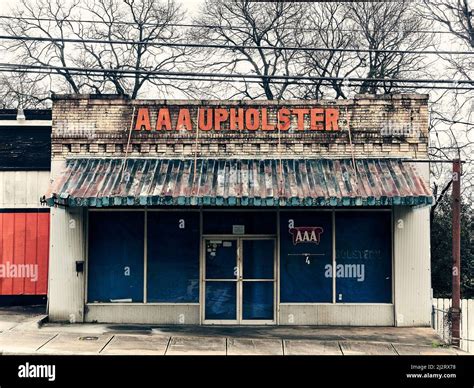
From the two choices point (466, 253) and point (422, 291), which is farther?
point (466, 253)

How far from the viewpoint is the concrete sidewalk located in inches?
492

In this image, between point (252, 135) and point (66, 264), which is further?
point (252, 135)

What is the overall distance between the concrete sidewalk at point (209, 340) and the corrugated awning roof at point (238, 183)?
303 centimetres

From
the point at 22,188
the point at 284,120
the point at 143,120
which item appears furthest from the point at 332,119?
the point at 22,188

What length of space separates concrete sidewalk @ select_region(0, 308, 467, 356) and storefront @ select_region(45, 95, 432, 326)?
2.18ft

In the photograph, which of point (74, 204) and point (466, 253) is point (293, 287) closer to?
point (74, 204)

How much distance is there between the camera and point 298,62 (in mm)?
35062

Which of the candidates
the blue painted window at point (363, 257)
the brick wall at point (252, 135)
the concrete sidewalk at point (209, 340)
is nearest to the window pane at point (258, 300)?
the concrete sidewalk at point (209, 340)

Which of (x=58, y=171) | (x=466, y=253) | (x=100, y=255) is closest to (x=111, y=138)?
(x=58, y=171)

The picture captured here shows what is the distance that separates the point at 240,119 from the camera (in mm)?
15797

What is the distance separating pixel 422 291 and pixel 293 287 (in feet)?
10.6

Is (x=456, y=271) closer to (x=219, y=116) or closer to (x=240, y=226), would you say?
(x=240, y=226)

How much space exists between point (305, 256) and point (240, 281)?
70.2 inches

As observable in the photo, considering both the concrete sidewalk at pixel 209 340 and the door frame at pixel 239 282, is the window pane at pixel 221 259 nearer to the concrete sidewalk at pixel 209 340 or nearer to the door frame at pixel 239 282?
the door frame at pixel 239 282
